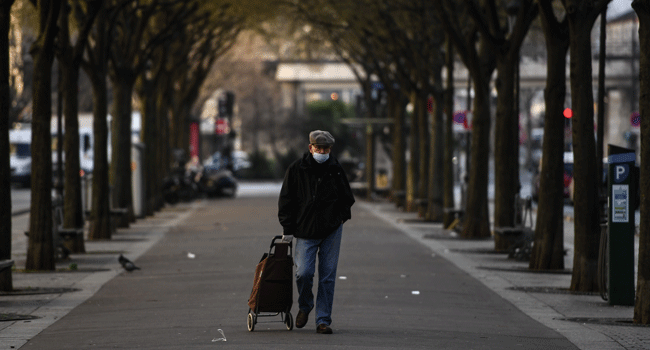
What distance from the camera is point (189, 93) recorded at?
140 ft

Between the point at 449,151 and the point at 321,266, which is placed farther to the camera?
the point at 449,151

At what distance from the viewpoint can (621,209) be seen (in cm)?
1159

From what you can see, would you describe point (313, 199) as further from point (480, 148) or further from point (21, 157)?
point (21, 157)

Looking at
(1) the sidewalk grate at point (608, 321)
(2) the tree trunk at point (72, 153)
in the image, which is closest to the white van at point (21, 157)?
(2) the tree trunk at point (72, 153)

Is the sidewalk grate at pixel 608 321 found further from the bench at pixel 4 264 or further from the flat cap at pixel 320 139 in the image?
the bench at pixel 4 264

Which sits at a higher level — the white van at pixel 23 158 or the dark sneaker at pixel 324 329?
the white van at pixel 23 158

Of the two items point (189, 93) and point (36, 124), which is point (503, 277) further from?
point (189, 93)

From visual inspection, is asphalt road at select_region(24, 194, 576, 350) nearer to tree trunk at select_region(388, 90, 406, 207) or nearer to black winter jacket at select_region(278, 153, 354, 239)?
black winter jacket at select_region(278, 153, 354, 239)

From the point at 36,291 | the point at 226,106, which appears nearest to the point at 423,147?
the point at 36,291

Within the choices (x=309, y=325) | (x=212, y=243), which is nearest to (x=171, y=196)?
(x=212, y=243)

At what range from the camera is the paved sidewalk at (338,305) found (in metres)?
9.38

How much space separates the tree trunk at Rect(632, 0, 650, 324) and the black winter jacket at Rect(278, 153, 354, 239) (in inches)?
Answer: 104

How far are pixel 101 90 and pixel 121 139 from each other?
3.44 m

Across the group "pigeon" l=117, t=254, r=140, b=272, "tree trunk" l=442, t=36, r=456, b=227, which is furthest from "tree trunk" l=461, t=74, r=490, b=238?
"pigeon" l=117, t=254, r=140, b=272
